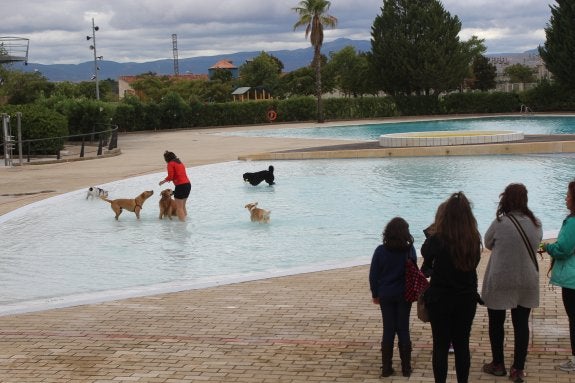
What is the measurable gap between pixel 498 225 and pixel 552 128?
3463 centimetres

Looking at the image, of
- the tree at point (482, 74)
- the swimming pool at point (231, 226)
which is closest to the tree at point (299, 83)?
the tree at point (482, 74)

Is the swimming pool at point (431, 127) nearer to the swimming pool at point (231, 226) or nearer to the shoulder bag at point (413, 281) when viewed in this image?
the swimming pool at point (231, 226)

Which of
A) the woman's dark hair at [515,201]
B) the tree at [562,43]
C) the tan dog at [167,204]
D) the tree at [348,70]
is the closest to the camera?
the woman's dark hair at [515,201]

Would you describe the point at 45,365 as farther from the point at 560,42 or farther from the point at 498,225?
the point at 560,42

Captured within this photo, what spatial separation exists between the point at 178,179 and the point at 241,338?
7.76 meters

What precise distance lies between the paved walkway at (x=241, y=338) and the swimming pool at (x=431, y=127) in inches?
1165

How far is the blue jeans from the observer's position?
5694 mm

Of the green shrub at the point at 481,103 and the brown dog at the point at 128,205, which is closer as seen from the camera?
the brown dog at the point at 128,205

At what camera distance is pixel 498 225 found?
5.41 m

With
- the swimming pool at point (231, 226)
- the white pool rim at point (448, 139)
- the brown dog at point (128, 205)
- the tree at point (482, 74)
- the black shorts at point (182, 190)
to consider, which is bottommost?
the swimming pool at point (231, 226)

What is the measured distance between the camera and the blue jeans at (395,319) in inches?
224

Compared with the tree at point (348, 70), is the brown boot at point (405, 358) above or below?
below

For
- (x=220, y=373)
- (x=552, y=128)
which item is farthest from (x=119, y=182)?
(x=552, y=128)

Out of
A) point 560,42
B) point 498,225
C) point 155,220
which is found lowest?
point 155,220
